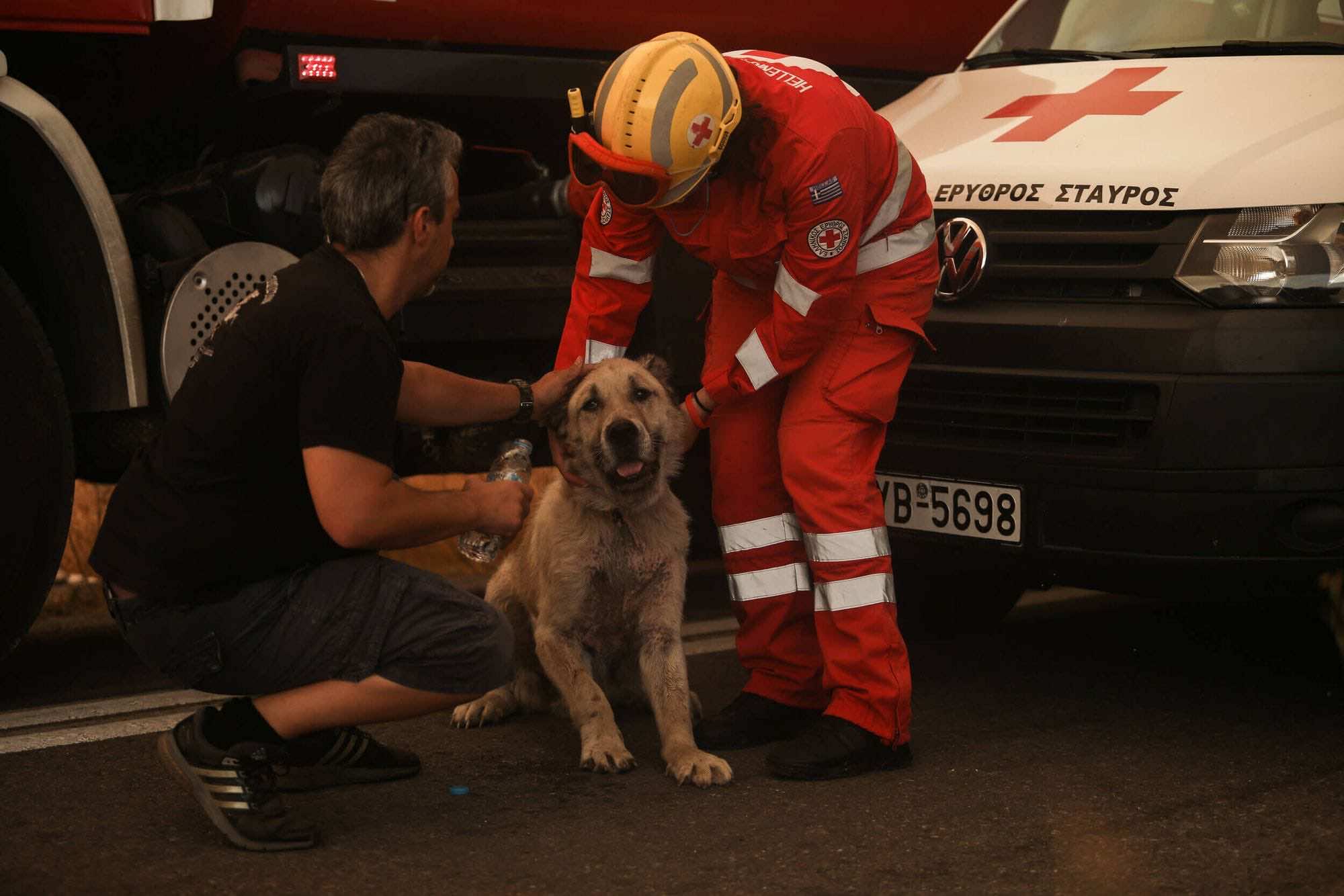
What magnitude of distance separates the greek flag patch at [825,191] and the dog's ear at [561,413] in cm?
80

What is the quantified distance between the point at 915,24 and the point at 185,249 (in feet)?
8.73

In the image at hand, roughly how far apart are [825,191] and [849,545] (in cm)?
85

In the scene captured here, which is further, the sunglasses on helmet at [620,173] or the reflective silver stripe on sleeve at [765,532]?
the reflective silver stripe on sleeve at [765,532]

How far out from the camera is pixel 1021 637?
5332 millimetres

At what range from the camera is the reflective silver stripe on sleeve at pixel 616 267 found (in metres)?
4.25

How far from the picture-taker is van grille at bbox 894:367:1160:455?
3.96 m

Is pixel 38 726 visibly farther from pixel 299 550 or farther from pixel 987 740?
pixel 987 740

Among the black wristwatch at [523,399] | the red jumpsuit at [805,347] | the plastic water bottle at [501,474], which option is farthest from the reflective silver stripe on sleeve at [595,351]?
the plastic water bottle at [501,474]

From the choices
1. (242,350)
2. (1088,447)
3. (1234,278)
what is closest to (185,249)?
(242,350)

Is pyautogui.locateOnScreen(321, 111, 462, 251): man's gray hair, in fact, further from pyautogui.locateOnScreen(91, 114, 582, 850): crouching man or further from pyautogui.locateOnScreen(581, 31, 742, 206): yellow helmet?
pyautogui.locateOnScreen(581, 31, 742, 206): yellow helmet

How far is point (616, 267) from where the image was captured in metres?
4.25

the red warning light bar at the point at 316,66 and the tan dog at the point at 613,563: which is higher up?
the red warning light bar at the point at 316,66

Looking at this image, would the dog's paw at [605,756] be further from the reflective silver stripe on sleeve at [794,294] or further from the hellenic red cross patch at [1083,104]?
the hellenic red cross patch at [1083,104]

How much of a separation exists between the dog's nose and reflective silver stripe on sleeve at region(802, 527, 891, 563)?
1.68ft
